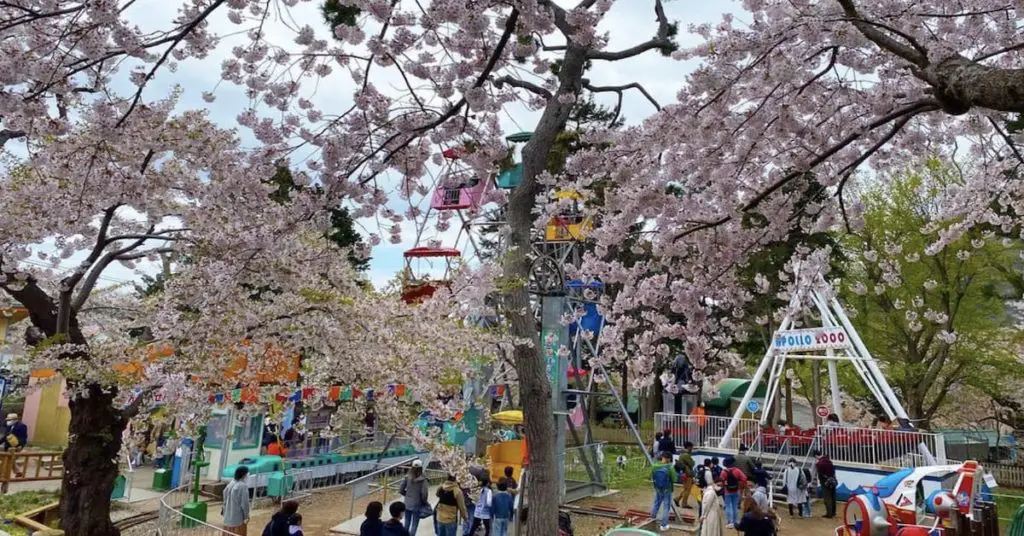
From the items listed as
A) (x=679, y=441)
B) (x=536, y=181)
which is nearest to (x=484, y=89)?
(x=536, y=181)

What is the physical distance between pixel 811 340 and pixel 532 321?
11371 mm

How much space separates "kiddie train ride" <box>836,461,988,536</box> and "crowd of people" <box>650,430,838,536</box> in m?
1.26

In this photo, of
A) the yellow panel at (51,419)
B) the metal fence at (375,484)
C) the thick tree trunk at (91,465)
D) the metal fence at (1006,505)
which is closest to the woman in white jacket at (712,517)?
the metal fence at (375,484)

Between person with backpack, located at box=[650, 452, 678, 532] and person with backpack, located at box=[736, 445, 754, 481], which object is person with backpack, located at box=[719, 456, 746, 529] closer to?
person with backpack, located at box=[650, 452, 678, 532]

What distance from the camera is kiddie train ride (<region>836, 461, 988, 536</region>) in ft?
25.7

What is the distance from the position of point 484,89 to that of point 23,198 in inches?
269

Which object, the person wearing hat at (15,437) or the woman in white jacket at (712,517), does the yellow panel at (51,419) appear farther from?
the woman in white jacket at (712,517)

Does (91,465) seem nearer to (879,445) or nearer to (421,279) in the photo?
(421,279)

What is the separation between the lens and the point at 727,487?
1068 cm

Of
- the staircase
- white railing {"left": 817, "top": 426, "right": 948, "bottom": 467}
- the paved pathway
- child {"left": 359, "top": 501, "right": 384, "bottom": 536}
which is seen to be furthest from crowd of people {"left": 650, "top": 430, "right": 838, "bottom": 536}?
child {"left": 359, "top": 501, "right": 384, "bottom": 536}

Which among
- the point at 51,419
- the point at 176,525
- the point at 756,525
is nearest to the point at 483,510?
the point at 756,525

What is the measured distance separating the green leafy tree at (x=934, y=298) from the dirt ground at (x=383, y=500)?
811 centimetres

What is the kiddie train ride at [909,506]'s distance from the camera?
7.84m

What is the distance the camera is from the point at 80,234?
8.30m
